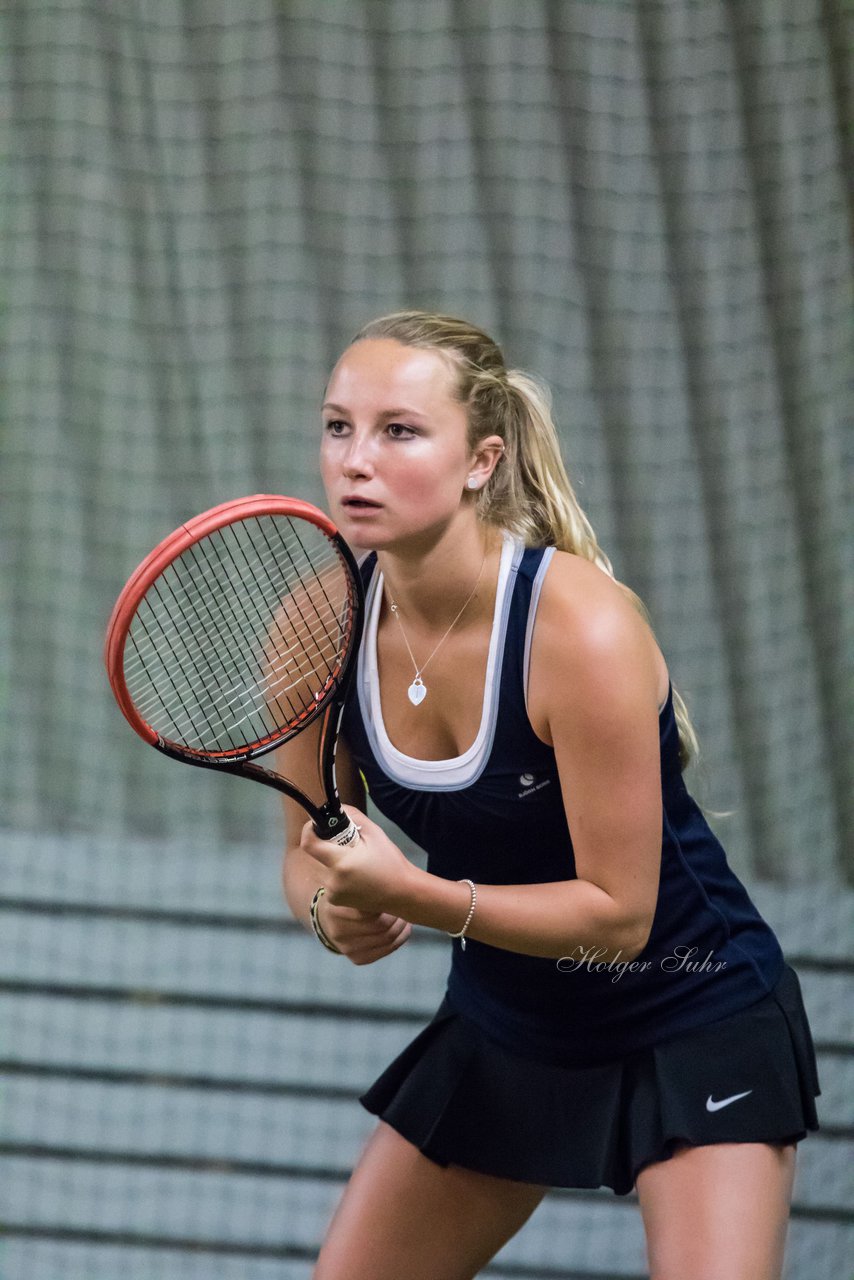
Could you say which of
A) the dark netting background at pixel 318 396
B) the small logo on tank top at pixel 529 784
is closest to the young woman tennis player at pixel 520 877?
the small logo on tank top at pixel 529 784

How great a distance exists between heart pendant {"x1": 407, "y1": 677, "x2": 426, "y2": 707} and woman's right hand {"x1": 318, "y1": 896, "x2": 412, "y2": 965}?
0.22m

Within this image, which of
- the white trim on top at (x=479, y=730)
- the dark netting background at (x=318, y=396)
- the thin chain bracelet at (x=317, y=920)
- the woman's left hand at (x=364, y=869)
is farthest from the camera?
the dark netting background at (x=318, y=396)

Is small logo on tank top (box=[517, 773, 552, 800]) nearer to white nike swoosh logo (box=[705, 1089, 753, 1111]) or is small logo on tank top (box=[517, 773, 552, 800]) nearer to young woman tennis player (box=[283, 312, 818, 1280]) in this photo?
young woman tennis player (box=[283, 312, 818, 1280])

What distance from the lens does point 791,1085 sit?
147 centimetres

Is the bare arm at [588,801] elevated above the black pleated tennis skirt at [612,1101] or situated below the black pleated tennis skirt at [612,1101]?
above

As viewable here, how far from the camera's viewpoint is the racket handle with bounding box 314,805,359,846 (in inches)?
50.9

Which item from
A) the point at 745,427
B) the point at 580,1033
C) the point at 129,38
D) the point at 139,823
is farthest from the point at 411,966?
the point at 129,38

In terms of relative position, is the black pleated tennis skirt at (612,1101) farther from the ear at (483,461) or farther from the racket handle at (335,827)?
the ear at (483,461)

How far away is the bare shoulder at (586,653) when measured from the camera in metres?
1.30

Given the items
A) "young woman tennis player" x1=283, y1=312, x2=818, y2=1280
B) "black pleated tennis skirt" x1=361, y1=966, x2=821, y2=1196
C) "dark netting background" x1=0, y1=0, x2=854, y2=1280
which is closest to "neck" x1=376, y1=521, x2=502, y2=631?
"young woman tennis player" x1=283, y1=312, x2=818, y2=1280

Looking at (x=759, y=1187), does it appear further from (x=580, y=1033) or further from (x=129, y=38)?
(x=129, y=38)

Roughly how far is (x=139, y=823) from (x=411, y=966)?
0.84 m

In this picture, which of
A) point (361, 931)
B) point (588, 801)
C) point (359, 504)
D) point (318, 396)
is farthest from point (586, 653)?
point (318, 396)

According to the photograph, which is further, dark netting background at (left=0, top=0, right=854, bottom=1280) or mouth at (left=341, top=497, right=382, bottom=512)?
dark netting background at (left=0, top=0, right=854, bottom=1280)
